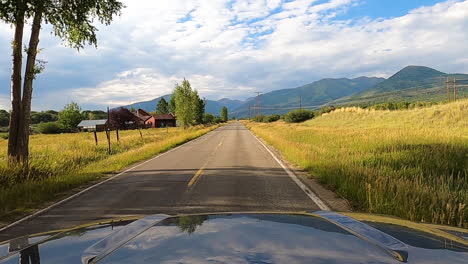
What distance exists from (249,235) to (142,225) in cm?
93

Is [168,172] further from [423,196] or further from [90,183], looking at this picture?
[423,196]

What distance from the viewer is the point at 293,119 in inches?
3455

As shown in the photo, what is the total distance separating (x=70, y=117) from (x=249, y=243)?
12473 cm

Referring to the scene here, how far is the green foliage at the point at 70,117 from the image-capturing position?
11262cm

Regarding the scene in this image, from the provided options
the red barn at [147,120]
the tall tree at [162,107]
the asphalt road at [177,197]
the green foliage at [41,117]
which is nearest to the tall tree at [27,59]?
the asphalt road at [177,197]

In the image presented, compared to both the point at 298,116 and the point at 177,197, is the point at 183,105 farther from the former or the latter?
the point at 177,197

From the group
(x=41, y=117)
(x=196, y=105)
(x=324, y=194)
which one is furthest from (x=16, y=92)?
(x=41, y=117)

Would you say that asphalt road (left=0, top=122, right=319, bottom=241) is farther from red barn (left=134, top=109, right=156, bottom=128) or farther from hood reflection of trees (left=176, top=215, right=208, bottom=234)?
red barn (left=134, top=109, right=156, bottom=128)

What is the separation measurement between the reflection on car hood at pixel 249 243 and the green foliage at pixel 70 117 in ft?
390

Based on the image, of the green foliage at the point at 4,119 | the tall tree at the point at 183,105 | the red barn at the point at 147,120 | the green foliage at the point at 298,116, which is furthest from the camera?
the red barn at the point at 147,120

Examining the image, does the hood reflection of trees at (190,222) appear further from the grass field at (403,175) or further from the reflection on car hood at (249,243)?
the grass field at (403,175)

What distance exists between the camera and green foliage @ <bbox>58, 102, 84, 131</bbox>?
113 m

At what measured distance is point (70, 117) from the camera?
114 meters

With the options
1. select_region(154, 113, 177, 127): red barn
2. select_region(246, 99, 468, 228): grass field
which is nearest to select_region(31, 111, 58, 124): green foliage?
select_region(154, 113, 177, 127): red barn
